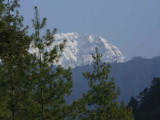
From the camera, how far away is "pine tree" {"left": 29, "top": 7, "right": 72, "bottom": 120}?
20328 mm

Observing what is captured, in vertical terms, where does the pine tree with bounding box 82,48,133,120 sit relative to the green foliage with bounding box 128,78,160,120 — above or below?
below

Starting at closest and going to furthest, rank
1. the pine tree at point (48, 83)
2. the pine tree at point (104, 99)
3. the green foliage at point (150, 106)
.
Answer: the pine tree at point (48, 83) < the pine tree at point (104, 99) < the green foliage at point (150, 106)

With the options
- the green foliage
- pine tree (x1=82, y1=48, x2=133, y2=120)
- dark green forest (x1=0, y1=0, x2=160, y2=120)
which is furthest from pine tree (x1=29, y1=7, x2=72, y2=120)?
the green foliage

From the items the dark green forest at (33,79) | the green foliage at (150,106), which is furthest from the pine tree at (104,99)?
the green foliage at (150,106)

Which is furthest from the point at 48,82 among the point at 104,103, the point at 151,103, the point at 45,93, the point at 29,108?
the point at 151,103

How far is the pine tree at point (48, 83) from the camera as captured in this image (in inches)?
800

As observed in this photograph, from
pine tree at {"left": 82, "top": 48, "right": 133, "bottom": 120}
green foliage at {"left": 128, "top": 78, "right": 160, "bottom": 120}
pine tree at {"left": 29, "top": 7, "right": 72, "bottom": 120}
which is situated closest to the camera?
pine tree at {"left": 29, "top": 7, "right": 72, "bottom": 120}

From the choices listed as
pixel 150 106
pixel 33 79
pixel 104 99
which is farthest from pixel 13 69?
pixel 150 106

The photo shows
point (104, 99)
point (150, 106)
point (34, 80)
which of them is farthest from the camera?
point (150, 106)

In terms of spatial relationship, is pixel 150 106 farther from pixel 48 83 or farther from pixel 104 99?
pixel 48 83

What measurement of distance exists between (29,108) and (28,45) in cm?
434

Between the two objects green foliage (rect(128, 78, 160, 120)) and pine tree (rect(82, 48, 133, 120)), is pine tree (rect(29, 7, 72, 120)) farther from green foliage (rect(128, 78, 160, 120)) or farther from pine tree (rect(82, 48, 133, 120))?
green foliage (rect(128, 78, 160, 120))

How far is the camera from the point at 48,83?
20703 millimetres

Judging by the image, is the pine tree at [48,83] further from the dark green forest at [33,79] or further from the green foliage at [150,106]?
the green foliage at [150,106]
